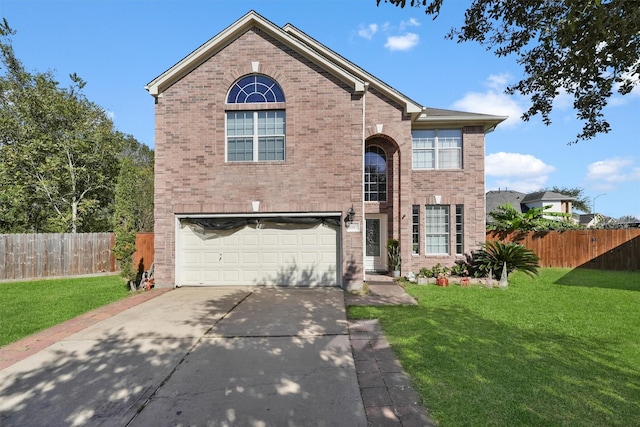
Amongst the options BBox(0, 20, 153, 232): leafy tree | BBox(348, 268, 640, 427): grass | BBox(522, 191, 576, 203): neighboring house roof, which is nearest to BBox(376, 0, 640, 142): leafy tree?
BBox(348, 268, 640, 427): grass

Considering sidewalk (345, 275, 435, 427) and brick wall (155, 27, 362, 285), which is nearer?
sidewalk (345, 275, 435, 427)

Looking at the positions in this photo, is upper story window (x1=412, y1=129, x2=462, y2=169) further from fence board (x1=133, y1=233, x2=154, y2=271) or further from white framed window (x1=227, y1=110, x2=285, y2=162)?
fence board (x1=133, y1=233, x2=154, y2=271)

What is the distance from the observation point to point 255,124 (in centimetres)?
991

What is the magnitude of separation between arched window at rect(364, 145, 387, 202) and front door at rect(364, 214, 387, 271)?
2.64ft

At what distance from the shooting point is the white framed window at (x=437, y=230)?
40.4 ft

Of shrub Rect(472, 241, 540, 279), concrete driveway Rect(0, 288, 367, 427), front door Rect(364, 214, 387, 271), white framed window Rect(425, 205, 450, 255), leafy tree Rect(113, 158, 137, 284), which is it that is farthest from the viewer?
front door Rect(364, 214, 387, 271)

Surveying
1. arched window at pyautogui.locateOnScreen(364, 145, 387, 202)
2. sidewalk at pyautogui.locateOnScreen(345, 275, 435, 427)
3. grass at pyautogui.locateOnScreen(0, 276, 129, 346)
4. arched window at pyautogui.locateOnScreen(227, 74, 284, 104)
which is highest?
arched window at pyautogui.locateOnScreen(227, 74, 284, 104)

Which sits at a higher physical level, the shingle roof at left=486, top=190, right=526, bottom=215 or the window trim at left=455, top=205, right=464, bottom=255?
the shingle roof at left=486, top=190, right=526, bottom=215

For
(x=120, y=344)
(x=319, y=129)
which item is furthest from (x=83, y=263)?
(x=319, y=129)

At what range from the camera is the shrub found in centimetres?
1038

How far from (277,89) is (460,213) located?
8.21 m

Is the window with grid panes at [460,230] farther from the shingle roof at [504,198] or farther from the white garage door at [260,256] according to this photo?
the shingle roof at [504,198]

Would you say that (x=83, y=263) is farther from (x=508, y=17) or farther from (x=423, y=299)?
(x=508, y=17)

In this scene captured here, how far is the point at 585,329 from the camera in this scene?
5.92 metres
